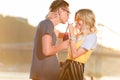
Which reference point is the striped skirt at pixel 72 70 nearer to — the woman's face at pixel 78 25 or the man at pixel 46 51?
the man at pixel 46 51

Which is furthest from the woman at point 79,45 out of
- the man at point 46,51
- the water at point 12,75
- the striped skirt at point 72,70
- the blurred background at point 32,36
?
the water at point 12,75

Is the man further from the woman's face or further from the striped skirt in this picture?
the woman's face

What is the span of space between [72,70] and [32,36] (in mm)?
749

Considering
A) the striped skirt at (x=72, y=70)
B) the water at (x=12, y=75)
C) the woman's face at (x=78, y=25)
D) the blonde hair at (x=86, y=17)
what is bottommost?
the water at (x=12, y=75)

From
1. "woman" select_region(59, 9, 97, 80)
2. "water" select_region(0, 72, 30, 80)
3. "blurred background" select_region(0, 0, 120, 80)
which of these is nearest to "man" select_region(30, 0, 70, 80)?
"woman" select_region(59, 9, 97, 80)

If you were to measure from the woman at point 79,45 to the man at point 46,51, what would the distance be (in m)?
0.11

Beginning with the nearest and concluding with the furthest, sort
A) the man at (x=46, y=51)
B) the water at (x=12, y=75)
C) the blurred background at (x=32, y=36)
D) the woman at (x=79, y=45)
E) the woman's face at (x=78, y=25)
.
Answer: the man at (x=46, y=51), the woman at (x=79, y=45), the woman's face at (x=78, y=25), the blurred background at (x=32, y=36), the water at (x=12, y=75)

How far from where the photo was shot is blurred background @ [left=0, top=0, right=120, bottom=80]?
7.50ft

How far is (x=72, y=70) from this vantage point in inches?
69.6

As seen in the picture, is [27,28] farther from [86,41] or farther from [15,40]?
[86,41]

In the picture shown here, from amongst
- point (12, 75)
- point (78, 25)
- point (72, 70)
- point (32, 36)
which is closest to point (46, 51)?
point (72, 70)

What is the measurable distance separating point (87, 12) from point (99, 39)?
459 millimetres

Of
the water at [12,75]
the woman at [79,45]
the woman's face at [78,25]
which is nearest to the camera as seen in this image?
the woman at [79,45]

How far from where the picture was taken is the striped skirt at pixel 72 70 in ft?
5.79
